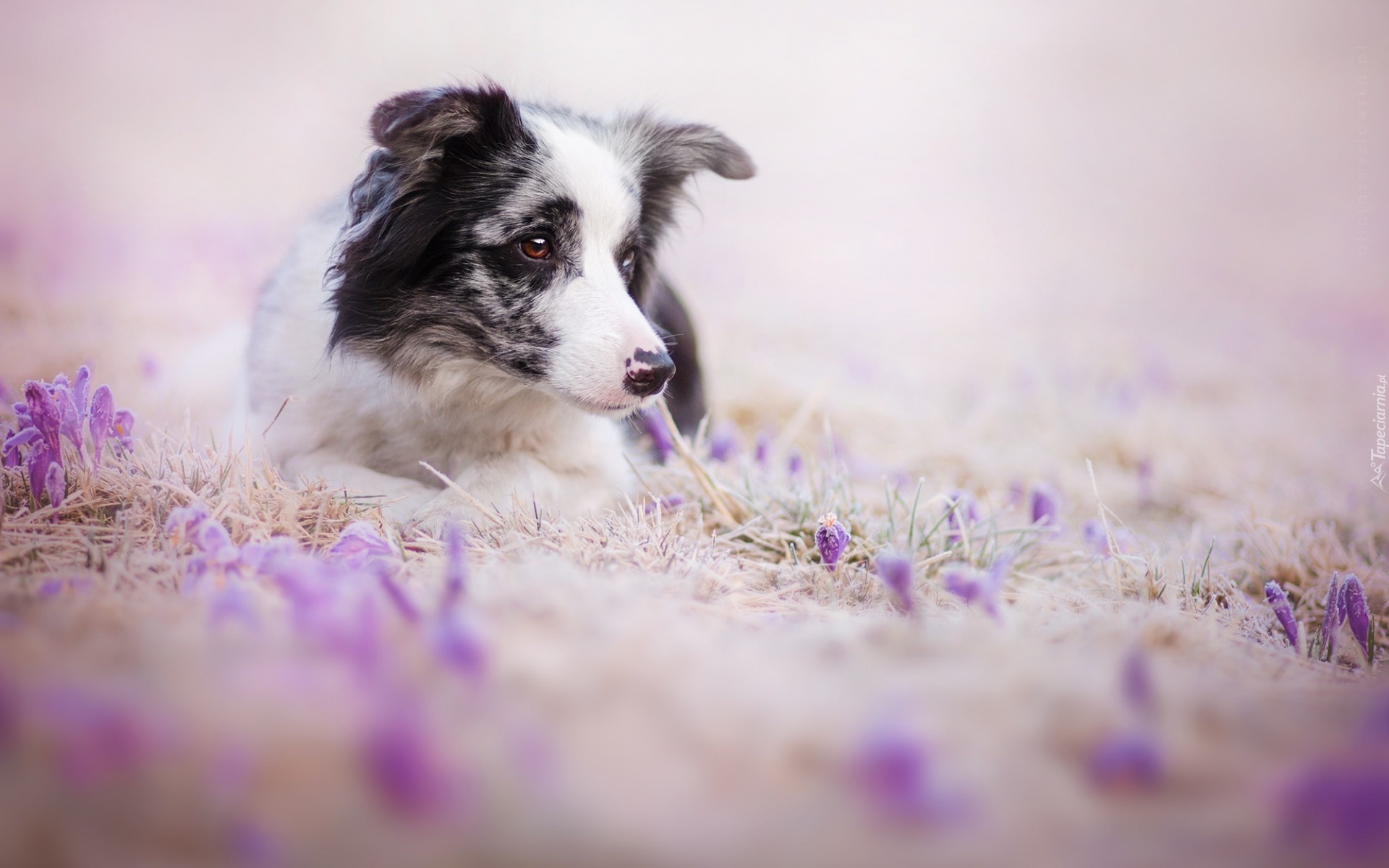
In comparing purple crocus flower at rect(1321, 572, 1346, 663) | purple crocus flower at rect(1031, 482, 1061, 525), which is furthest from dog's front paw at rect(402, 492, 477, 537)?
purple crocus flower at rect(1321, 572, 1346, 663)

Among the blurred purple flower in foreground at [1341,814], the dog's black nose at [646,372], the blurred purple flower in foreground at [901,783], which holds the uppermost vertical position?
the dog's black nose at [646,372]

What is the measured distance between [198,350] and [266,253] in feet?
5.42

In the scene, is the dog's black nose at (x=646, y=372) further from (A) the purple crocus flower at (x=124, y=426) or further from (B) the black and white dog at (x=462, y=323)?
(A) the purple crocus flower at (x=124, y=426)

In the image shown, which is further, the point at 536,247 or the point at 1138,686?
the point at 536,247

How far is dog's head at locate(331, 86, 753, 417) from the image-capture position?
2.51 meters

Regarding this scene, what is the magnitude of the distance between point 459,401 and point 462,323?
284 millimetres

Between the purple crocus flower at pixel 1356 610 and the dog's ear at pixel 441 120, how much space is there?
2.57 m

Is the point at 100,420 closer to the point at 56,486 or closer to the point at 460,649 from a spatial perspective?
the point at 56,486

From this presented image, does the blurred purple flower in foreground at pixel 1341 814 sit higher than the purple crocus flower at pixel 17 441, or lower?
higher

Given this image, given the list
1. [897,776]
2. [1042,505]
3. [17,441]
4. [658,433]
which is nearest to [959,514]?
[1042,505]

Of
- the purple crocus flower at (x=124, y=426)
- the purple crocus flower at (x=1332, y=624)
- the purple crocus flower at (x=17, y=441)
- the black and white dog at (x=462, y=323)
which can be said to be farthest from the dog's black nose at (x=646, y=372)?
the purple crocus flower at (x=1332, y=624)

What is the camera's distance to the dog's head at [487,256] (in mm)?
2514

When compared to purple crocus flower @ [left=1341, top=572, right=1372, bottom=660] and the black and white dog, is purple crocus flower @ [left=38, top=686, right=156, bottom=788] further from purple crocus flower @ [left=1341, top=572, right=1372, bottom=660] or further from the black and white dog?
purple crocus flower @ [left=1341, top=572, right=1372, bottom=660]

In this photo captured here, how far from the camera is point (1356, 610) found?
82.7 inches
